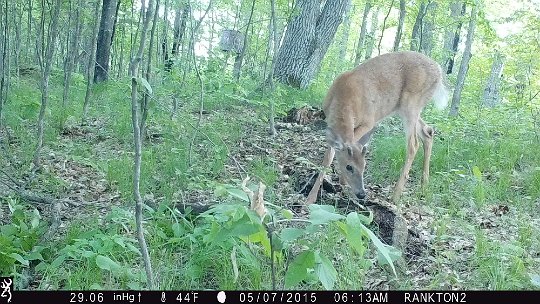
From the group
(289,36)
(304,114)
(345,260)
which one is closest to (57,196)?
(345,260)

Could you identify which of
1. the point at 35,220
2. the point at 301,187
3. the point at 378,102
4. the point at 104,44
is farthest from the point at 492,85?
the point at 35,220

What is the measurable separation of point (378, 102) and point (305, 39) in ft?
14.4

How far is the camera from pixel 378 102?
653 centimetres

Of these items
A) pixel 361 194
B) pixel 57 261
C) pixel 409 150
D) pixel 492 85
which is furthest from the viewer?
pixel 492 85

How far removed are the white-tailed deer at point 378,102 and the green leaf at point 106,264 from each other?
112 inches

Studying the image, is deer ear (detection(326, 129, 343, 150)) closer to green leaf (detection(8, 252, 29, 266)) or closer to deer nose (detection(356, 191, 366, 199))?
deer nose (detection(356, 191, 366, 199))

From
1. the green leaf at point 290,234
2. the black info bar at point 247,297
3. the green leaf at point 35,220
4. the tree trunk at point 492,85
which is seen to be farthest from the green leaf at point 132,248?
the tree trunk at point 492,85

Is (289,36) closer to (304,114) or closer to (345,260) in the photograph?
(304,114)

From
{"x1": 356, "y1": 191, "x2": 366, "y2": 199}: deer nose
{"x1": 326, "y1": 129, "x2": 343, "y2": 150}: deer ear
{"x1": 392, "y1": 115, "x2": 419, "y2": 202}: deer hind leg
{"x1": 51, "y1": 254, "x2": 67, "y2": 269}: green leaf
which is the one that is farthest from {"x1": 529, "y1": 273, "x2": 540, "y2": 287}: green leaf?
{"x1": 51, "y1": 254, "x2": 67, "y2": 269}: green leaf

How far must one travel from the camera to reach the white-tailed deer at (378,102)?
19.0 ft

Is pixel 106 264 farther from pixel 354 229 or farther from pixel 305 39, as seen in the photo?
pixel 305 39

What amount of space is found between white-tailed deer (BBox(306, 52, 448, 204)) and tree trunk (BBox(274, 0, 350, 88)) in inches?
152

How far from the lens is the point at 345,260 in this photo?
3631 millimetres

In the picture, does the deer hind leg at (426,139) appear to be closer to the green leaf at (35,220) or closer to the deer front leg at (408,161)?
the deer front leg at (408,161)
